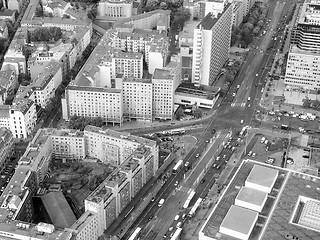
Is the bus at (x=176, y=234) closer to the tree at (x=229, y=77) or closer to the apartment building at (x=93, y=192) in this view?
the apartment building at (x=93, y=192)

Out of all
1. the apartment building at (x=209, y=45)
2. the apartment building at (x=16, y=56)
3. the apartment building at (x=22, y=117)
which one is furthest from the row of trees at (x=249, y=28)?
the apartment building at (x=22, y=117)

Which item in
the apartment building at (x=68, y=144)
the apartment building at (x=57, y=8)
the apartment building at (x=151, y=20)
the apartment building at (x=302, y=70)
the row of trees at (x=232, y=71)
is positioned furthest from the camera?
the apartment building at (x=57, y=8)

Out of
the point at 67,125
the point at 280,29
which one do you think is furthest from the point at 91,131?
the point at 280,29

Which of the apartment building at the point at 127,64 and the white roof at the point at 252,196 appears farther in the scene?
the apartment building at the point at 127,64

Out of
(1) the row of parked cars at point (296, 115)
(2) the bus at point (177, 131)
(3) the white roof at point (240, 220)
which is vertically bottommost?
(2) the bus at point (177, 131)

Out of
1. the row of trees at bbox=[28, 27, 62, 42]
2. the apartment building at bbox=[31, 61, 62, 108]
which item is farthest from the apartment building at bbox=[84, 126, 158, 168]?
the row of trees at bbox=[28, 27, 62, 42]

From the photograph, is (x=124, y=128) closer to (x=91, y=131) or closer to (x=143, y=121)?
(x=143, y=121)

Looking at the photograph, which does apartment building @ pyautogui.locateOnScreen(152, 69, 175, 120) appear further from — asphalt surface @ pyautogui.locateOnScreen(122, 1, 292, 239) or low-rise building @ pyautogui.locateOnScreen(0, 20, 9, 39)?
low-rise building @ pyautogui.locateOnScreen(0, 20, 9, 39)
